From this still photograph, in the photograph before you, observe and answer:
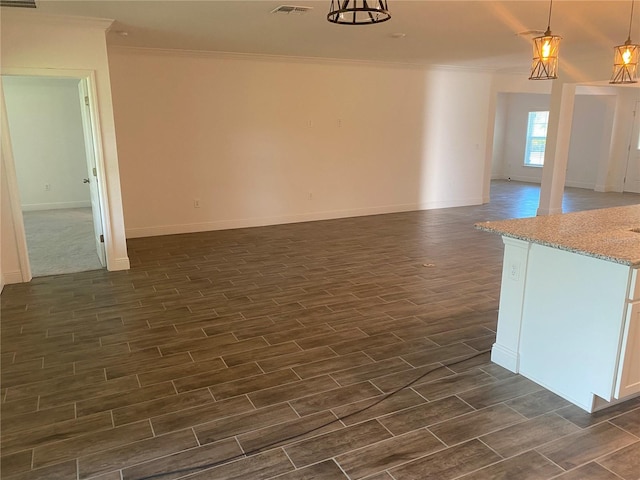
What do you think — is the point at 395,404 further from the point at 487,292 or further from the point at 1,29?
the point at 1,29

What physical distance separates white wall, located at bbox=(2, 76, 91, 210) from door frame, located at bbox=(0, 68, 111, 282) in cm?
457

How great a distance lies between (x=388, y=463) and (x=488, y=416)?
688 millimetres

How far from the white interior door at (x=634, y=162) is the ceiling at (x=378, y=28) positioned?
15.7 feet

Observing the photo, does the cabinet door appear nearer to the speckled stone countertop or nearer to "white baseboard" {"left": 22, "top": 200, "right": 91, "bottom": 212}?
the speckled stone countertop

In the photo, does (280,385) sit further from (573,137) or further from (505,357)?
(573,137)

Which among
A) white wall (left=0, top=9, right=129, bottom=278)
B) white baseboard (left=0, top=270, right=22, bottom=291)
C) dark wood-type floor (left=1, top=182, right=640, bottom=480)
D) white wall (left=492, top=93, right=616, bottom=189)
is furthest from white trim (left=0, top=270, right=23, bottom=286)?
white wall (left=492, top=93, right=616, bottom=189)

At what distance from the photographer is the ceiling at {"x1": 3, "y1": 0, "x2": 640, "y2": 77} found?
13.4 feet

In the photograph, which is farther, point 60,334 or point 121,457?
point 60,334

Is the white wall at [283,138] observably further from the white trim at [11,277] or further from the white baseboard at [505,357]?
the white baseboard at [505,357]

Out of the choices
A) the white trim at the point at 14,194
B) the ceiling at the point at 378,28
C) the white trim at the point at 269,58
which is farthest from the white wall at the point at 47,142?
the white trim at the point at 14,194

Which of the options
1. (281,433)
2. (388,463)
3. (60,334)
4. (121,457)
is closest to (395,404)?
(388,463)

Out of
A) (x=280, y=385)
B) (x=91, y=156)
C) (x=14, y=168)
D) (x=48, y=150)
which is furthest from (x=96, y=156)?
(x=48, y=150)

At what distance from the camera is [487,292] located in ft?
14.4

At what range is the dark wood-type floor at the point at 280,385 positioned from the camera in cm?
217
